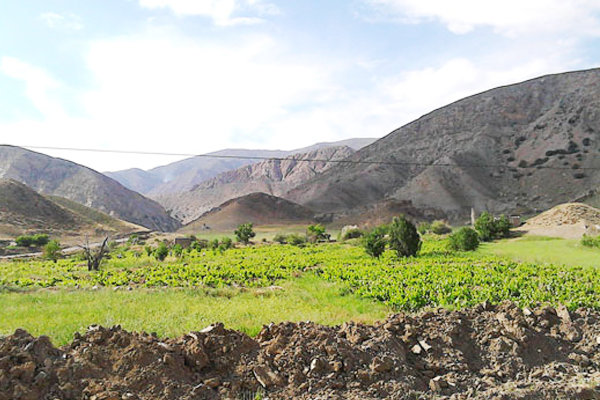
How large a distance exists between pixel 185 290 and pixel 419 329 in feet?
26.0

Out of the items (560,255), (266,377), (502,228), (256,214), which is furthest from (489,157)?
(266,377)

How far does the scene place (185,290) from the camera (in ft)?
40.8

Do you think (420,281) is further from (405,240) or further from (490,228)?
(490,228)

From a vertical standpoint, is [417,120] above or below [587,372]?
above

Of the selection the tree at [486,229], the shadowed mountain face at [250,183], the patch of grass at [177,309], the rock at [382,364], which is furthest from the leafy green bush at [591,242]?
the shadowed mountain face at [250,183]

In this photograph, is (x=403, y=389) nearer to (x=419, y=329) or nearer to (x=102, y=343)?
(x=419, y=329)

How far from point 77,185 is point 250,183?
179 ft

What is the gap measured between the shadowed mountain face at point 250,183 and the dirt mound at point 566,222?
3566 inches

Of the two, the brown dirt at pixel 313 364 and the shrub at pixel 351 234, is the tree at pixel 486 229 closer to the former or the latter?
the shrub at pixel 351 234

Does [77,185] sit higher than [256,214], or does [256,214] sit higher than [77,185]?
[77,185]

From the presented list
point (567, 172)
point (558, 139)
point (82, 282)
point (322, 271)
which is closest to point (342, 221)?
point (567, 172)

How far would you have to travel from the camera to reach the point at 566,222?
3619 centimetres

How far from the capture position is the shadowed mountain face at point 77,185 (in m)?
96.6

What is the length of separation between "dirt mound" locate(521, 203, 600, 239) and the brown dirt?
29.4 meters
